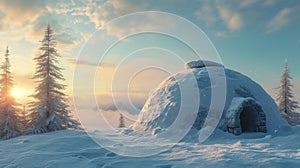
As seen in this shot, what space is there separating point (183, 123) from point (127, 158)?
5.58 m

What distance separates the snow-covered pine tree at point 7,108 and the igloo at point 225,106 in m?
9.92

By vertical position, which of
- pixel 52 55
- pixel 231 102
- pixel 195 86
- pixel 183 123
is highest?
pixel 52 55

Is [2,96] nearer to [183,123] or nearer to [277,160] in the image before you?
[183,123]

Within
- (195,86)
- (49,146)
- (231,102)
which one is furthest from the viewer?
(195,86)

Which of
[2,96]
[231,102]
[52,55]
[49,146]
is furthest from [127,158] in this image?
[2,96]

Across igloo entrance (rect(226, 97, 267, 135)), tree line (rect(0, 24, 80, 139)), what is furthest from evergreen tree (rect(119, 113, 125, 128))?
igloo entrance (rect(226, 97, 267, 135))

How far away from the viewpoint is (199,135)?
37.6 ft

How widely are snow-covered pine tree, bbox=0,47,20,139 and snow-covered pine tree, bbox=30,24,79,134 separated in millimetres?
1725

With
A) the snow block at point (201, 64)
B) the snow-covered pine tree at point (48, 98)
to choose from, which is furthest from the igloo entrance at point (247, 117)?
the snow-covered pine tree at point (48, 98)

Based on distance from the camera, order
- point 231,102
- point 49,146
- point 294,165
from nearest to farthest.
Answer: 1. point 294,165
2. point 49,146
3. point 231,102

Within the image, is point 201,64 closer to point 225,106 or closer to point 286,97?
point 225,106

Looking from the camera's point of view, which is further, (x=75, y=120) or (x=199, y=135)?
(x=75, y=120)

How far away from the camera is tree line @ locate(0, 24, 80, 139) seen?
1712 cm

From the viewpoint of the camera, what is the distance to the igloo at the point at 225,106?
40.8 ft
